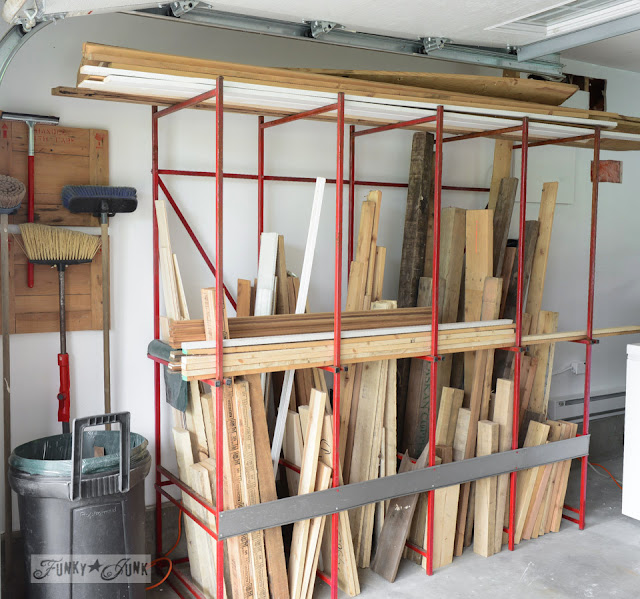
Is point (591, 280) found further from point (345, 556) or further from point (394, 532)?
point (345, 556)

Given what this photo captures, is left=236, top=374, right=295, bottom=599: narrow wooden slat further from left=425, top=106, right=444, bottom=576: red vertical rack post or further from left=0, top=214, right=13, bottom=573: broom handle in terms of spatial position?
left=0, top=214, right=13, bottom=573: broom handle

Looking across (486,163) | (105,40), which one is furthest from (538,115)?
(105,40)

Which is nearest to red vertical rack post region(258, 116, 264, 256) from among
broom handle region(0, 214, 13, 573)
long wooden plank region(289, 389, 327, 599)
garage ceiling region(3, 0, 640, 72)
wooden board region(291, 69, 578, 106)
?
garage ceiling region(3, 0, 640, 72)

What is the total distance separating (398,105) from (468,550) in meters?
2.57

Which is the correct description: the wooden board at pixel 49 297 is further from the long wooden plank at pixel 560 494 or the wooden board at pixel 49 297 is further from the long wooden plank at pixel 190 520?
the long wooden plank at pixel 560 494

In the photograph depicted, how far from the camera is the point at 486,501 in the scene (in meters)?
4.10

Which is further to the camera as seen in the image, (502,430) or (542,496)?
(542,496)

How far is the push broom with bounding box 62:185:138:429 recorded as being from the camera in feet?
11.2

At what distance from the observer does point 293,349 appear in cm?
327

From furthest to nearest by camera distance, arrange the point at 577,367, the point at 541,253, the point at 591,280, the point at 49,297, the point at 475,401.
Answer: the point at 577,367 → the point at 541,253 → the point at 591,280 → the point at 475,401 → the point at 49,297

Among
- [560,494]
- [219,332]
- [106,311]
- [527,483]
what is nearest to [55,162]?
[106,311]

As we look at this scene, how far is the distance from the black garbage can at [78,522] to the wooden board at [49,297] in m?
0.72

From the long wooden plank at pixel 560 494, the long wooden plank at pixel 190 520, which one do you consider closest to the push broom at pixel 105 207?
the long wooden plank at pixel 190 520

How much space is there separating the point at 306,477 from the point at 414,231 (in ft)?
5.56
